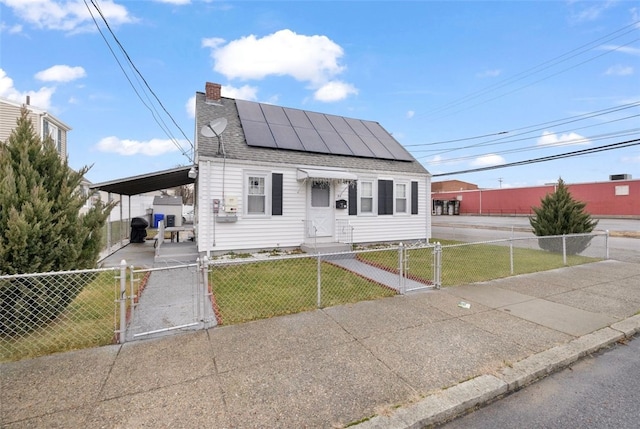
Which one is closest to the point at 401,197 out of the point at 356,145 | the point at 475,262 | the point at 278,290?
the point at 356,145

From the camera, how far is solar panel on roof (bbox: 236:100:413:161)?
1031 cm

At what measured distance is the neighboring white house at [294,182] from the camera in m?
8.79

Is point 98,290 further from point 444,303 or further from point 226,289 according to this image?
point 444,303

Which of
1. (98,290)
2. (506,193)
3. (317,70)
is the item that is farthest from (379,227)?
(506,193)

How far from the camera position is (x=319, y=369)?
9.93 feet

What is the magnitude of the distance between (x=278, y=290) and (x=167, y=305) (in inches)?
75.4

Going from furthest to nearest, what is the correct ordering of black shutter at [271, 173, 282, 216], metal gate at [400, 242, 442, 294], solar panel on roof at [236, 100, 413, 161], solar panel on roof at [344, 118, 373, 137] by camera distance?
solar panel on roof at [344, 118, 373, 137] < solar panel on roof at [236, 100, 413, 161] < black shutter at [271, 173, 282, 216] < metal gate at [400, 242, 442, 294]

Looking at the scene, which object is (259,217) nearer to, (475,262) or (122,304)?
(122,304)

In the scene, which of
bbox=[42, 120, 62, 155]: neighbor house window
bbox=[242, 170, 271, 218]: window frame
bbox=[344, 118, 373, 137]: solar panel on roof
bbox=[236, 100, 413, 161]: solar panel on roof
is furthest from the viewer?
bbox=[42, 120, 62, 155]: neighbor house window

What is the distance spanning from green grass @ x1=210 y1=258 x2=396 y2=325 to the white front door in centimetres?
235

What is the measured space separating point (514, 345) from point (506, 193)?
1591 inches

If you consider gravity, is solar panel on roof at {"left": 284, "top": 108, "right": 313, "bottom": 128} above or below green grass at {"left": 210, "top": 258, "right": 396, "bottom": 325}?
above

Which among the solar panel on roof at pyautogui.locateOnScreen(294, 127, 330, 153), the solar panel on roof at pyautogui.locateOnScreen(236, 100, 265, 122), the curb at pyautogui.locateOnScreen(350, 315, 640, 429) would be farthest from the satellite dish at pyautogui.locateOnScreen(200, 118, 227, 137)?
the curb at pyautogui.locateOnScreen(350, 315, 640, 429)

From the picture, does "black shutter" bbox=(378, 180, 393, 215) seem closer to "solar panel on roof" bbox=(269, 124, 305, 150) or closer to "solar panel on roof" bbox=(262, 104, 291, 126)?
"solar panel on roof" bbox=(269, 124, 305, 150)
